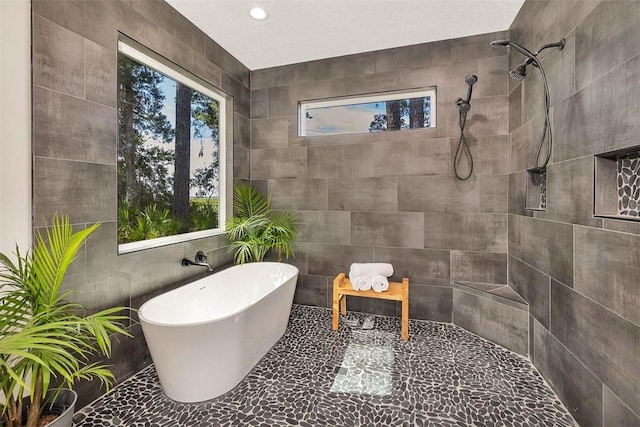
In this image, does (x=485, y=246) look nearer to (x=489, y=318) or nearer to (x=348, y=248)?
(x=489, y=318)

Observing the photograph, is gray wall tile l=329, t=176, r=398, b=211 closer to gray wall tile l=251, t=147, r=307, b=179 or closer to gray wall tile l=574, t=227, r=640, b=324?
gray wall tile l=251, t=147, r=307, b=179

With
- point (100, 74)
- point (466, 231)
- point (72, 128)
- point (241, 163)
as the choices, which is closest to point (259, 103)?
point (241, 163)

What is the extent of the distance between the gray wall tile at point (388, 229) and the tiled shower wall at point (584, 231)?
3.05 feet

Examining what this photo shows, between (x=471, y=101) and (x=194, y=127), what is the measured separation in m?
2.66

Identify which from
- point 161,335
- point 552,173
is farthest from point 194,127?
point 552,173

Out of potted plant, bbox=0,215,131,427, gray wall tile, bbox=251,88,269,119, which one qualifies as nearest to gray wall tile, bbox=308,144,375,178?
gray wall tile, bbox=251,88,269,119

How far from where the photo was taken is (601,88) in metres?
1.45

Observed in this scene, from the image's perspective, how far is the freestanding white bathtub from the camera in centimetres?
168

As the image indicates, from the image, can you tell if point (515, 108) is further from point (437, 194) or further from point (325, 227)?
point (325, 227)

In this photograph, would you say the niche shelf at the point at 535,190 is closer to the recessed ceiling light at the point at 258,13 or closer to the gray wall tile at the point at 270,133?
the gray wall tile at the point at 270,133

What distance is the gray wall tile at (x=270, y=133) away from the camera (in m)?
3.36

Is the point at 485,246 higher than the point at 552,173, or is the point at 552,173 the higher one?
the point at 552,173

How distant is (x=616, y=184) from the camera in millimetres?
1490

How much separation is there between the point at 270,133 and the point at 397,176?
5.03 ft
